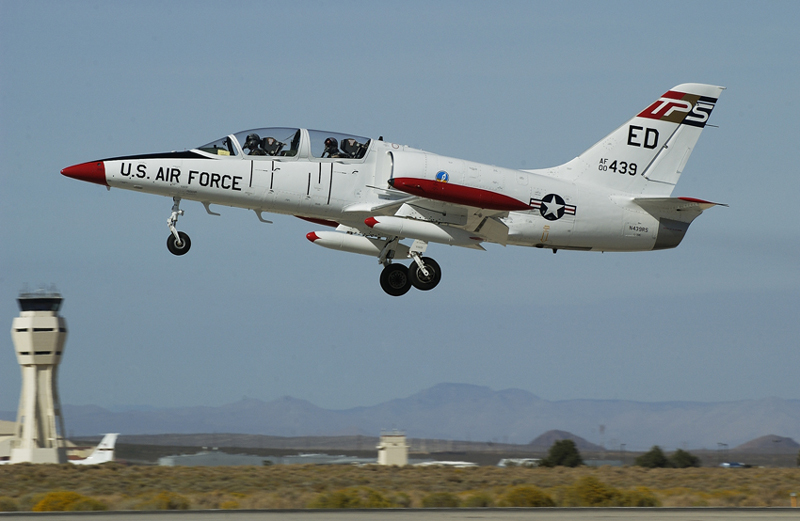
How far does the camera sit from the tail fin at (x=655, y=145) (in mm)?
24625

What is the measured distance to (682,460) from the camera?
72.8 meters

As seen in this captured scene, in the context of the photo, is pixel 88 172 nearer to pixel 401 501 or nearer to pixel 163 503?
pixel 163 503

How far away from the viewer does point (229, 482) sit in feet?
157

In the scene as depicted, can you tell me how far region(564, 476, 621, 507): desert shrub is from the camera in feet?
100

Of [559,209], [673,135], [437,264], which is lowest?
[437,264]

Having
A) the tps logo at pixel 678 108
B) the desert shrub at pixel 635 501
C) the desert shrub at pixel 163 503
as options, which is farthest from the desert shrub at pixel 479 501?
the tps logo at pixel 678 108

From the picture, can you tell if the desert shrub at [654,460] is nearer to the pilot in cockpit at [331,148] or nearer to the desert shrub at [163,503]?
the desert shrub at [163,503]

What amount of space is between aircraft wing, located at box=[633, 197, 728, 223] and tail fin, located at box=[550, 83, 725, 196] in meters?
0.76

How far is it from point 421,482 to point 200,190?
30.2 metres

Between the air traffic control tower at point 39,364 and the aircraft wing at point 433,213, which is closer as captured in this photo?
the aircraft wing at point 433,213

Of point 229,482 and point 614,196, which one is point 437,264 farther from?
point 229,482

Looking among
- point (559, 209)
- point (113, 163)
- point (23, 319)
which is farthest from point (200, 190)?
point (23, 319)

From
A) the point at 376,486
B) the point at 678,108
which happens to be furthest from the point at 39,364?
the point at 678,108

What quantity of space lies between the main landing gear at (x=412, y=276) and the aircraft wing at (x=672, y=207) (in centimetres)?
590
